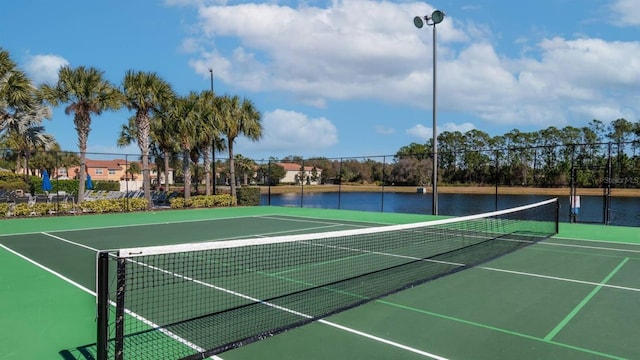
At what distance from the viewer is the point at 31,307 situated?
630cm

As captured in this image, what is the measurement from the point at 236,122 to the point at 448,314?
22.9 metres

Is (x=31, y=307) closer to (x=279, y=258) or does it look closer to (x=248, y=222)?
(x=279, y=258)

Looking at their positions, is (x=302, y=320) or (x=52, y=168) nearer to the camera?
(x=302, y=320)

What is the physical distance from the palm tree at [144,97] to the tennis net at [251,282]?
602 inches

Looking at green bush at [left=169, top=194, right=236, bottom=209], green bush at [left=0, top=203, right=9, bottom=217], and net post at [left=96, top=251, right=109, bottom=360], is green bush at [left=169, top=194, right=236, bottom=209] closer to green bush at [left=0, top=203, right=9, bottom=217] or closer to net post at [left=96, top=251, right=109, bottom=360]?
green bush at [left=0, top=203, right=9, bottom=217]

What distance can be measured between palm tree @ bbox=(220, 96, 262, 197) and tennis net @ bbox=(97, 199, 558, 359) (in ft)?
53.4

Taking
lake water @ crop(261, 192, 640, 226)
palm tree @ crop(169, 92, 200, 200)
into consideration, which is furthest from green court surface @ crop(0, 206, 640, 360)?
palm tree @ crop(169, 92, 200, 200)

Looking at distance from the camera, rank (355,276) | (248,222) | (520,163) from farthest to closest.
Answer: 1. (520,163)
2. (248,222)
3. (355,276)

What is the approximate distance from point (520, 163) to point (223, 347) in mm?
28654

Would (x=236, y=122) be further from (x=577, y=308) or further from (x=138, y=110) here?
(x=577, y=308)

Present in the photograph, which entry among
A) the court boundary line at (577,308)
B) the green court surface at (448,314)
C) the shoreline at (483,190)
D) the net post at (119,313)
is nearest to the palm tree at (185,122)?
the shoreline at (483,190)

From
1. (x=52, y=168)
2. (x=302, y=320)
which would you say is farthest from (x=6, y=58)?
(x=52, y=168)

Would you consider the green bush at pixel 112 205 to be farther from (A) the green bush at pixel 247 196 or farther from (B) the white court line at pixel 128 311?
(B) the white court line at pixel 128 311

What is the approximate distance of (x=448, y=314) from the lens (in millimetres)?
5906
